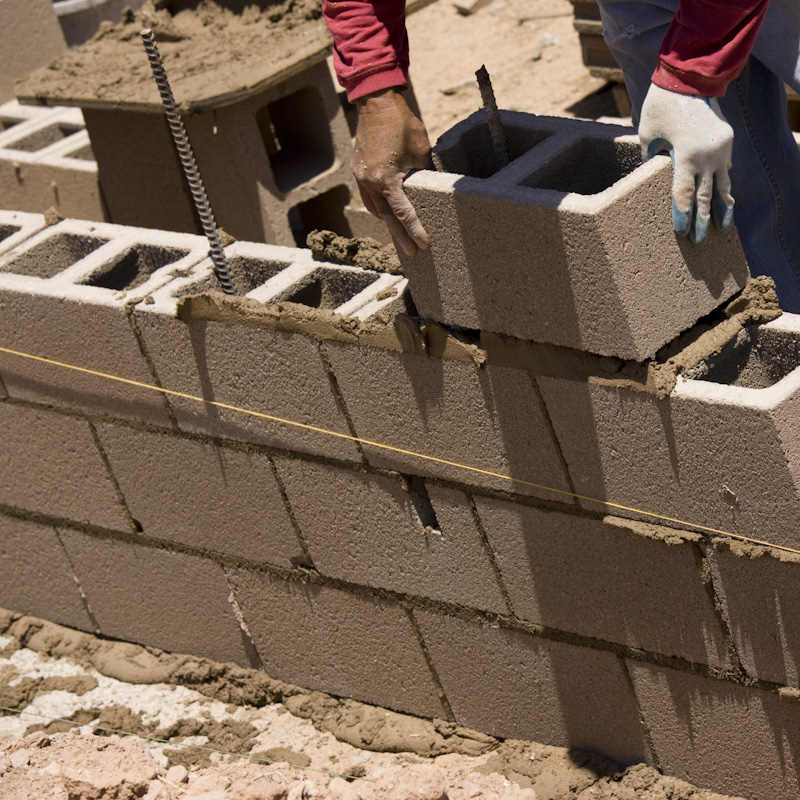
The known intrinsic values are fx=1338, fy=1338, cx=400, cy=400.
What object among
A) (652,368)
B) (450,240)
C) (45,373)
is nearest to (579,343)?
(652,368)

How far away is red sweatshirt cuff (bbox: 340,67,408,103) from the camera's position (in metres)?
3.65

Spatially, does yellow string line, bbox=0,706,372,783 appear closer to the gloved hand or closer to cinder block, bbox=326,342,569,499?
cinder block, bbox=326,342,569,499

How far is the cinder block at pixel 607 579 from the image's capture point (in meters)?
3.76

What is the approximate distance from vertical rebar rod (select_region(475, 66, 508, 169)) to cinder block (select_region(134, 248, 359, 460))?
0.81m

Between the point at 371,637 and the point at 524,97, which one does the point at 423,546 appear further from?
the point at 524,97

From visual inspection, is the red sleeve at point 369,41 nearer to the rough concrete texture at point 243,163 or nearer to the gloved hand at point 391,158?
the gloved hand at point 391,158

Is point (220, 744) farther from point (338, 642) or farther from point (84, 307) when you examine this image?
point (84, 307)

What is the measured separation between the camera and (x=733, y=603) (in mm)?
3678

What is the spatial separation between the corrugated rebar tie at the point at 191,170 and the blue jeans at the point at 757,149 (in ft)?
4.48

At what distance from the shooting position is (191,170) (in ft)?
14.0

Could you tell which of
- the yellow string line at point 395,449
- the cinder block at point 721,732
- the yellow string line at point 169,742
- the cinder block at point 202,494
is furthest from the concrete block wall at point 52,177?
the cinder block at point 721,732

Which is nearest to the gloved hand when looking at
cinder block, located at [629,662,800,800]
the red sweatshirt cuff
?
the red sweatshirt cuff

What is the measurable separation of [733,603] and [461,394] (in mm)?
951

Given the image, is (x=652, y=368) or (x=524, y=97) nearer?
(x=652, y=368)
